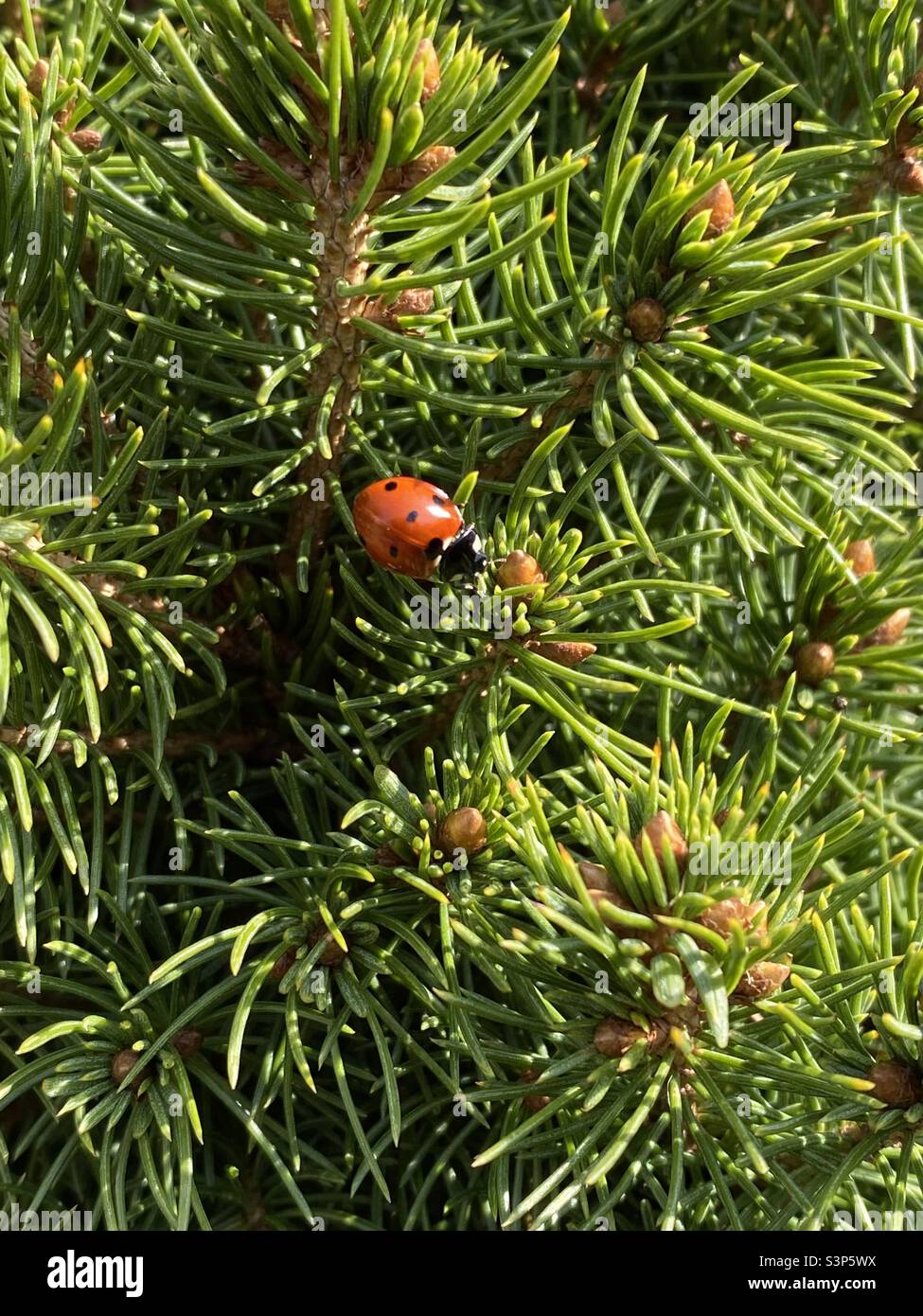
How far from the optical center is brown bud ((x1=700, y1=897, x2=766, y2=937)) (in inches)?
21.4

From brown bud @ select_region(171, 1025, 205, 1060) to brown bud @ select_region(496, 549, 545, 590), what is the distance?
31cm

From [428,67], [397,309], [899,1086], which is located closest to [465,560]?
[397,309]

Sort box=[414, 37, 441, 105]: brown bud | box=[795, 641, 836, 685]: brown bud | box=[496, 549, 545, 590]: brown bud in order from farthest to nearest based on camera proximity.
A: box=[795, 641, 836, 685]: brown bud < box=[496, 549, 545, 590]: brown bud < box=[414, 37, 441, 105]: brown bud

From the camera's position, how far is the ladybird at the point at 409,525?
584mm

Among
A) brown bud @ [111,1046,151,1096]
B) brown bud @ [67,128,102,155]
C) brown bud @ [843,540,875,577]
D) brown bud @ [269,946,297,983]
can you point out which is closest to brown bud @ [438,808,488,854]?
brown bud @ [269,946,297,983]

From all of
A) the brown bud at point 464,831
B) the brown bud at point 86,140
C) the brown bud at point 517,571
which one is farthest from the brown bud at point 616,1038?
the brown bud at point 86,140

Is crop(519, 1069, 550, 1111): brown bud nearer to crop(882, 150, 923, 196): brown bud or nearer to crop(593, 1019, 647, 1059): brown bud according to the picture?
crop(593, 1019, 647, 1059): brown bud

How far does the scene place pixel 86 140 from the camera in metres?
0.70

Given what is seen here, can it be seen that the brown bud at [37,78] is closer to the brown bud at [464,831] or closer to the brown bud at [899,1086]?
the brown bud at [464,831]

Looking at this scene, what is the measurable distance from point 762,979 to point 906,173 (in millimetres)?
476

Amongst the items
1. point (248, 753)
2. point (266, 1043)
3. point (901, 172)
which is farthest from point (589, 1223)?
point (901, 172)

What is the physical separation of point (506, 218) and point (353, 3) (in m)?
0.18

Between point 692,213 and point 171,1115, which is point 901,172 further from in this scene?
point 171,1115
